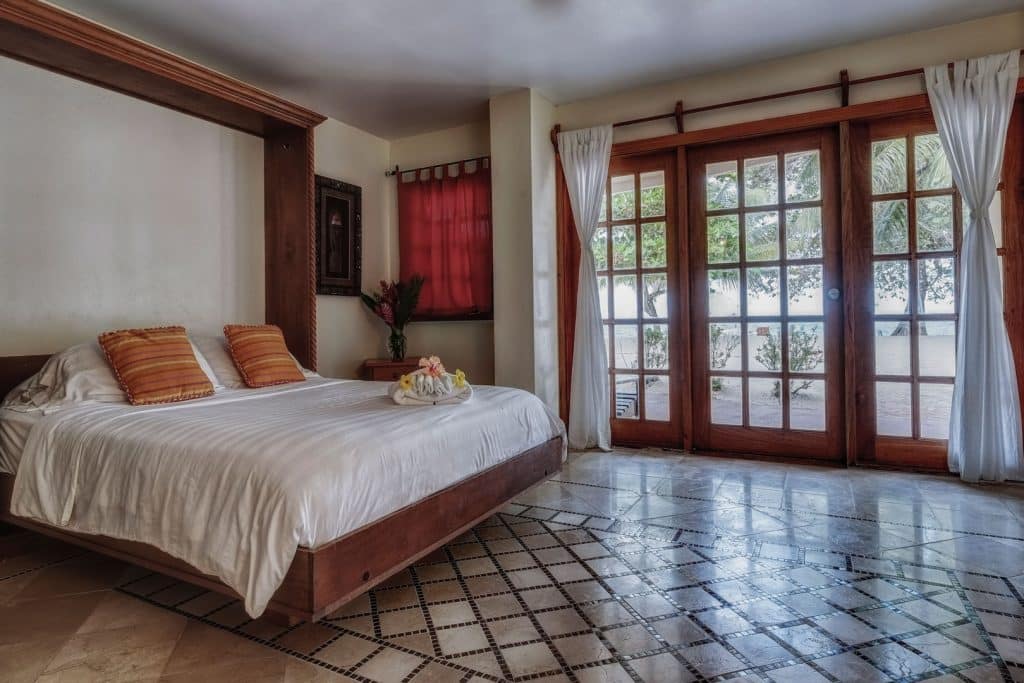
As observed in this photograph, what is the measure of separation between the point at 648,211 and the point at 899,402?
203 centimetres

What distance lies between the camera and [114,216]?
3.12m

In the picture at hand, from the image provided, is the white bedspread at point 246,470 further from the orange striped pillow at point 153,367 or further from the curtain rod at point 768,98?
the curtain rod at point 768,98

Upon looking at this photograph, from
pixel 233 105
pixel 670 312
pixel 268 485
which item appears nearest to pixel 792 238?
pixel 670 312

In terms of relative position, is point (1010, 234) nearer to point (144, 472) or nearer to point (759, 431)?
point (759, 431)

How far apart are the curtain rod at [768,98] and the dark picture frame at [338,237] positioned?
1.68 metres

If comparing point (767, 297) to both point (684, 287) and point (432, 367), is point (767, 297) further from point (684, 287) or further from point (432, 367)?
point (432, 367)

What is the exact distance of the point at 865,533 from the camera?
97.1 inches

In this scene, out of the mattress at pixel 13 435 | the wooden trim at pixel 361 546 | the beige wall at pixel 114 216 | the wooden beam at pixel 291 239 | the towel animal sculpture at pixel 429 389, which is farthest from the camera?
the wooden beam at pixel 291 239

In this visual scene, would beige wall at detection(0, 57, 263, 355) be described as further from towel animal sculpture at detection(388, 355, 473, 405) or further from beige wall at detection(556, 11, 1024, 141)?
beige wall at detection(556, 11, 1024, 141)

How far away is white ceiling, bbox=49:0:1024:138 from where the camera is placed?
2.96m

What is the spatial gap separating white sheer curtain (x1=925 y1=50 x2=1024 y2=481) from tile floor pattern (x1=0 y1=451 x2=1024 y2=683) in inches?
18.9

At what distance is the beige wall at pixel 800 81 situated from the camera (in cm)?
323

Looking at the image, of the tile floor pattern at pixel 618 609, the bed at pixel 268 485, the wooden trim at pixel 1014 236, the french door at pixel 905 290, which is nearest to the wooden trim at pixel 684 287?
the french door at pixel 905 290

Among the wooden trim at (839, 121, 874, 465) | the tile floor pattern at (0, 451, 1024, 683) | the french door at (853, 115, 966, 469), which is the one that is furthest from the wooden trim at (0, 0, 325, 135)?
the french door at (853, 115, 966, 469)
